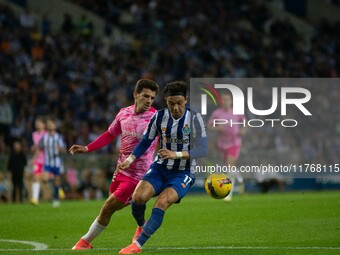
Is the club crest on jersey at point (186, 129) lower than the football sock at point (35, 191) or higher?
higher

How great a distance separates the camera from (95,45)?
3306 centimetres

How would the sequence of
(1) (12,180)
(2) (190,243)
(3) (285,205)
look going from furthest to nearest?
(1) (12,180)
(3) (285,205)
(2) (190,243)

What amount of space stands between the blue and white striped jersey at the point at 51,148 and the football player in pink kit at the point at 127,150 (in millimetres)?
11354

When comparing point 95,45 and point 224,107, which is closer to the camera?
point 224,107

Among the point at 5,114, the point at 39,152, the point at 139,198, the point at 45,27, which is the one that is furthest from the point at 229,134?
the point at 45,27

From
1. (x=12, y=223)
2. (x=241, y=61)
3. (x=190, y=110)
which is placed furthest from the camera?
(x=241, y=61)

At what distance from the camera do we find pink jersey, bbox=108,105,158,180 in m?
12.4

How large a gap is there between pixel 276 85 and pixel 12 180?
12.3 meters

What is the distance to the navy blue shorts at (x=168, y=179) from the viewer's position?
451 inches

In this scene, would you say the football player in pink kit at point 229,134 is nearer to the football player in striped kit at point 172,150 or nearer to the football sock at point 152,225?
the football player in striped kit at point 172,150

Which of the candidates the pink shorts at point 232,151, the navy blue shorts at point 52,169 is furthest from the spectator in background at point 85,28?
the pink shorts at point 232,151

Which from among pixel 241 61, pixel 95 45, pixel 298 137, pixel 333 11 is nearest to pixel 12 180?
pixel 95 45

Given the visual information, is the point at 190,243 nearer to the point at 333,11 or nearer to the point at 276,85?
the point at 276,85

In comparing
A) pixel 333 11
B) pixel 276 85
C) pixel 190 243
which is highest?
pixel 333 11
